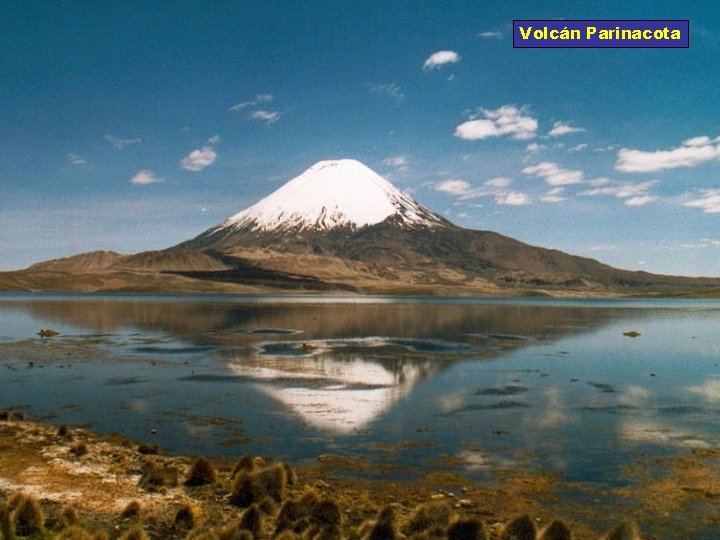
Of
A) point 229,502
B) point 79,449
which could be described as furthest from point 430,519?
point 79,449

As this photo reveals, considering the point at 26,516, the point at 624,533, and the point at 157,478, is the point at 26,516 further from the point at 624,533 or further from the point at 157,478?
the point at 624,533

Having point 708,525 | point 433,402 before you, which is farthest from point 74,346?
point 708,525

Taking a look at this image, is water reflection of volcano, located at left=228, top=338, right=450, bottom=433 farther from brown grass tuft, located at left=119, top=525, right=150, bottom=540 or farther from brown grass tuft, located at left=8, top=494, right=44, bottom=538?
brown grass tuft, located at left=119, top=525, right=150, bottom=540

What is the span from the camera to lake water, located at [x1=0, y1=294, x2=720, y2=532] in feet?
74.5

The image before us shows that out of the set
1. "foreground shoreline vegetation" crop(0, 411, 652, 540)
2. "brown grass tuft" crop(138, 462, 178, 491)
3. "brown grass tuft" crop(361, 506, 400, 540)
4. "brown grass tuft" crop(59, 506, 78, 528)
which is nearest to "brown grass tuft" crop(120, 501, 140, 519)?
"foreground shoreline vegetation" crop(0, 411, 652, 540)

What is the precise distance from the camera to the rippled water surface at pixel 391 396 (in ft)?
75.3

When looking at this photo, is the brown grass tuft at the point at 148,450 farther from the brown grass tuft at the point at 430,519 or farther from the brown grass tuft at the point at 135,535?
the brown grass tuft at the point at 430,519

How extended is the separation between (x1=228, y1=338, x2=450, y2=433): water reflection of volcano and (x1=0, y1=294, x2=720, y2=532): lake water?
138 millimetres

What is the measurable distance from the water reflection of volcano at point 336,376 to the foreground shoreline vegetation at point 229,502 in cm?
778

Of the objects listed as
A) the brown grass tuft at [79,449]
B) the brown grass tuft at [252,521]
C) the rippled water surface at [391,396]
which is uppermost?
the brown grass tuft at [252,521]

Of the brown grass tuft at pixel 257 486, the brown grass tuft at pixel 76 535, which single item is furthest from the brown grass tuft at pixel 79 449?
the brown grass tuft at pixel 76 535

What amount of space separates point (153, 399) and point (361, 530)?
69.3ft

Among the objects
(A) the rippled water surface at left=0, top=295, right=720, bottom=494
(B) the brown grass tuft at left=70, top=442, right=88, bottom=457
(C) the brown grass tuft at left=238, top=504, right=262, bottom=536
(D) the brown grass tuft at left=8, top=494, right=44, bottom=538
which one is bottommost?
(A) the rippled water surface at left=0, top=295, right=720, bottom=494

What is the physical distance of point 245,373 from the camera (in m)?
41.0
